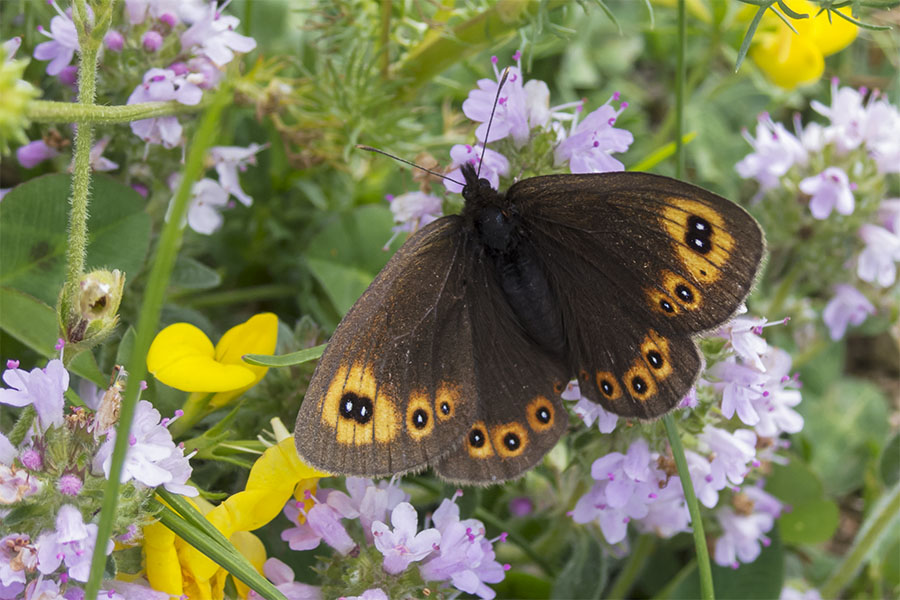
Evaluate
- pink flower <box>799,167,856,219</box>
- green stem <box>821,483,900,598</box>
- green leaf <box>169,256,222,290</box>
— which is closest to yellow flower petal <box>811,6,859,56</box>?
pink flower <box>799,167,856,219</box>

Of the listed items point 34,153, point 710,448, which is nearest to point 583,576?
point 710,448

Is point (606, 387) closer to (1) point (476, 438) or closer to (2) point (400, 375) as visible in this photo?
(1) point (476, 438)

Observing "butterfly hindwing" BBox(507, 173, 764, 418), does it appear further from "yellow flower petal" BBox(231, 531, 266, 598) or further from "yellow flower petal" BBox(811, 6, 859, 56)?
"yellow flower petal" BBox(811, 6, 859, 56)

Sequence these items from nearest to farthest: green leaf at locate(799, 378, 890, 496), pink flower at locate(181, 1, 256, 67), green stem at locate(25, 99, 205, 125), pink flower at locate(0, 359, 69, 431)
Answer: green stem at locate(25, 99, 205, 125)
pink flower at locate(0, 359, 69, 431)
pink flower at locate(181, 1, 256, 67)
green leaf at locate(799, 378, 890, 496)

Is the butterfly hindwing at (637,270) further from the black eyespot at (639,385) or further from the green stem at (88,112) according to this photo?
the green stem at (88,112)

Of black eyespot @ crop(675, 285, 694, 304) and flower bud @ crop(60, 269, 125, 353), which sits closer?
flower bud @ crop(60, 269, 125, 353)

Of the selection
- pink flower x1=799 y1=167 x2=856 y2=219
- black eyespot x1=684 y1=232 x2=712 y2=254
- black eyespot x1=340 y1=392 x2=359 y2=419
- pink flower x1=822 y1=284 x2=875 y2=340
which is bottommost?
pink flower x1=822 y1=284 x2=875 y2=340

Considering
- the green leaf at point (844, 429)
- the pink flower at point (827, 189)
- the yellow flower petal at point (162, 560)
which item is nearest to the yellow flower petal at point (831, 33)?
the pink flower at point (827, 189)
